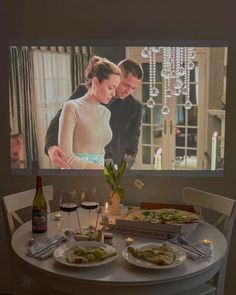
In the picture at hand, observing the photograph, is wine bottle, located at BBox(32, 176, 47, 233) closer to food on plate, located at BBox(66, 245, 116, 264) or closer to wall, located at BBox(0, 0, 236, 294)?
food on plate, located at BBox(66, 245, 116, 264)

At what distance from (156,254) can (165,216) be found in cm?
40

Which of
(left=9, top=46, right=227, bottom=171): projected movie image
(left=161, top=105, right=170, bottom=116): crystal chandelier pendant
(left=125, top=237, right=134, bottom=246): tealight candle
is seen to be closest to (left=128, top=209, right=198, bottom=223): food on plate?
(left=125, top=237, right=134, bottom=246): tealight candle

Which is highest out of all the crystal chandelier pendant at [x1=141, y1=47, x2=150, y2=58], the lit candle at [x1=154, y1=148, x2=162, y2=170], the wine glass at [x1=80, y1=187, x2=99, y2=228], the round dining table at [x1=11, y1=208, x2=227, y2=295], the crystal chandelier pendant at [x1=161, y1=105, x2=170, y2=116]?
the crystal chandelier pendant at [x1=141, y1=47, x2=150, y2=58]

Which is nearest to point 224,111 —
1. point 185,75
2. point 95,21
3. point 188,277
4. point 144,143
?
point 185,75

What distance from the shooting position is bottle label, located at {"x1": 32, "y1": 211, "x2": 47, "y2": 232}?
6.95 feet

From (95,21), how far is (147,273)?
1.72 metres

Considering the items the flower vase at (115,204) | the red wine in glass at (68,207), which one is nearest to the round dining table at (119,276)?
the red wine in glass at (68,207)

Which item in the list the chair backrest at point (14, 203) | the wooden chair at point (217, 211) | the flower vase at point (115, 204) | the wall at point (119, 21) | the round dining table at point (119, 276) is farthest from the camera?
the wall at point (119, 21)

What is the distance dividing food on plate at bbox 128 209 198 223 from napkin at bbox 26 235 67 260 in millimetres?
399

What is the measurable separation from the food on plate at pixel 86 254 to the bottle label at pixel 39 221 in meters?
0.33

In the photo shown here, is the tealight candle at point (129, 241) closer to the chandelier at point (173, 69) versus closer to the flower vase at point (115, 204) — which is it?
the flower vase at point (115, 204)

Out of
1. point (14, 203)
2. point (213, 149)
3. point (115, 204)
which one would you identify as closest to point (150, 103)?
point (213, 149)

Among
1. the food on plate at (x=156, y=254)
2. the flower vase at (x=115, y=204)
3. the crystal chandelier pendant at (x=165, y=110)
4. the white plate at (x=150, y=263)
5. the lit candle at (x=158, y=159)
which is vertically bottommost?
the white plate at (x=150, y=263)

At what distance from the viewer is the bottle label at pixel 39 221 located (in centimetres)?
212
